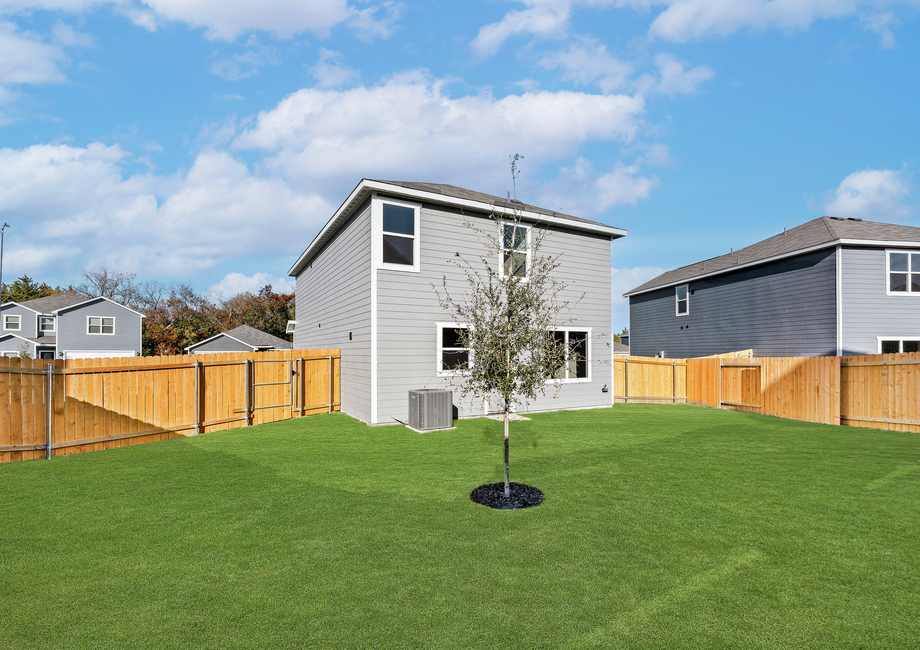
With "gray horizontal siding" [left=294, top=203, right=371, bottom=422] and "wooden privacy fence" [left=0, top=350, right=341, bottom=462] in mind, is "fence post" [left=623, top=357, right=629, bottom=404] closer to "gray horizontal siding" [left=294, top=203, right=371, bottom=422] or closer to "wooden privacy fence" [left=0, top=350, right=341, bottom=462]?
"gray horizontal siding" [left=294, top=203, right=371, bottom=422]

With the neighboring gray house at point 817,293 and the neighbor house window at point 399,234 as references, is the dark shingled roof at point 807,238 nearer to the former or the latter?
the neighboring gray house at point 817,293

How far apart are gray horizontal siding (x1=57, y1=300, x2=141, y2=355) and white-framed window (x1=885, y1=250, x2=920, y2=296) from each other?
48705 mm

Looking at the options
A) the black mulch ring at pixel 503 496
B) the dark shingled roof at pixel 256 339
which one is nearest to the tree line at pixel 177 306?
the dark shingled roof at pixel 256 339

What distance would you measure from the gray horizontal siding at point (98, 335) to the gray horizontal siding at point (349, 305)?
28830mm

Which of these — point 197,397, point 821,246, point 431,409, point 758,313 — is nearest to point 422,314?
point 431,409

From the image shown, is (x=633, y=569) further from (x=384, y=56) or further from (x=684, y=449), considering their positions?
(x=384, y=56)

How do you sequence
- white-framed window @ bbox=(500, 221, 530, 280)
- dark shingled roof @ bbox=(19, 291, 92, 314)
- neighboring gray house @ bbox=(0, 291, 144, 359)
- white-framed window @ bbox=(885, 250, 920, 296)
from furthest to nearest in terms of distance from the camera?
dark shingled roof @ bbox=(19, 291, 92, 314), neighboring gray house @ bbox=(0, 291, 144, 359), white-framed window @ bbox=(885, 250, 920, 296), white-framed window @ bbox=(500, 221, 530, 280)

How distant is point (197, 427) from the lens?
1048cm

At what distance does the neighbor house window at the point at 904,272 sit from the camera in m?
16.5

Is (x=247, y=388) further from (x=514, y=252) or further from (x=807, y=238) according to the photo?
(x=807, y=238)

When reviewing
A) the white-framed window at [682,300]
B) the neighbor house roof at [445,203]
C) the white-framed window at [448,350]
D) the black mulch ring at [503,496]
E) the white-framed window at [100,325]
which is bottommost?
the black mulch ring at [503,496]

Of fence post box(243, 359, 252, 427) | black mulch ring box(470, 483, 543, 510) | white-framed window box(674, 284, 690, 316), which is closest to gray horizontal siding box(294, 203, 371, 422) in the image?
fence post box(243, 359, 252, 427)

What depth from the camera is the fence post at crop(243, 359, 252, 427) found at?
11.6m

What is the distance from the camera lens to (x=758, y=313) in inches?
760
